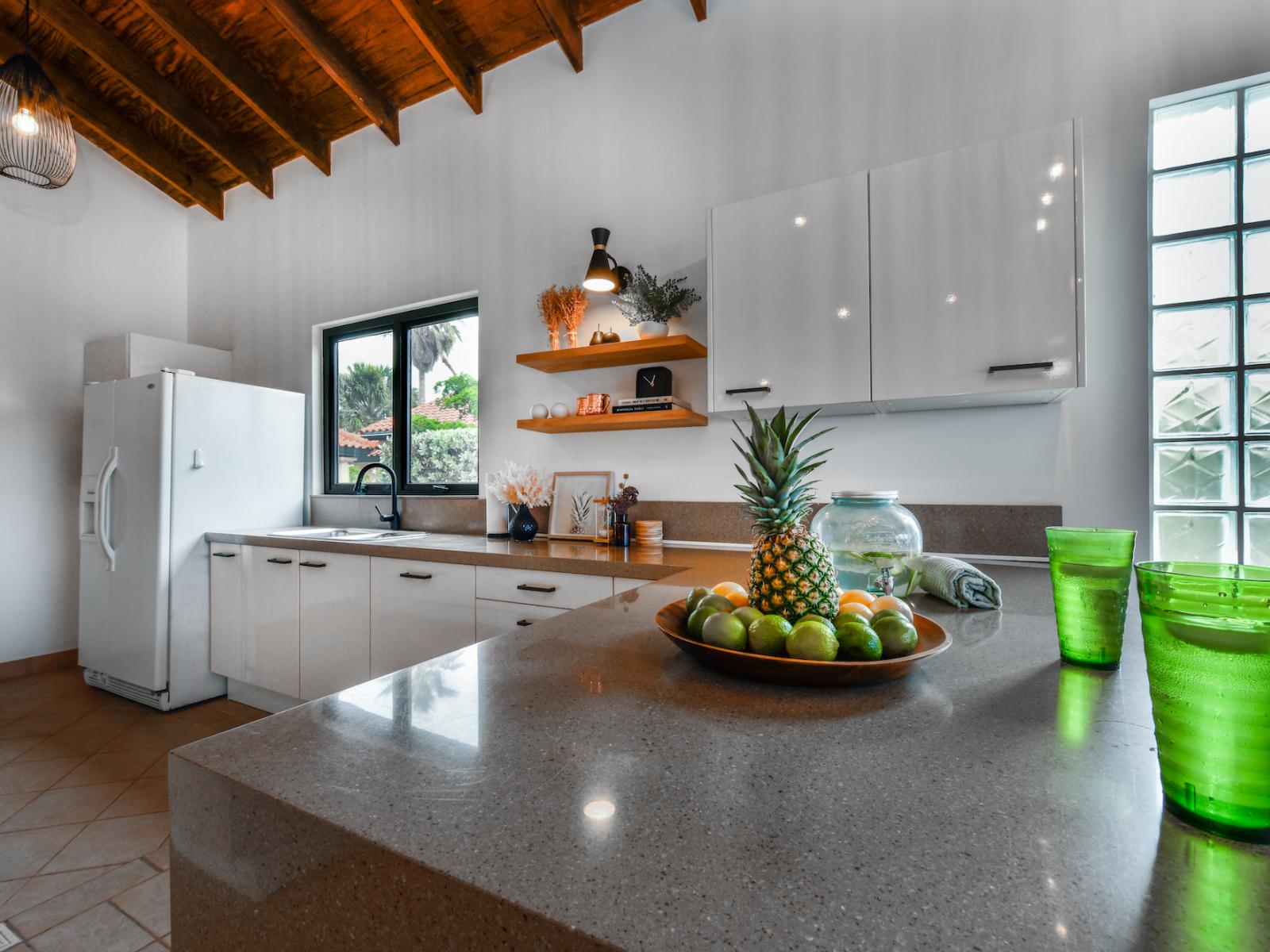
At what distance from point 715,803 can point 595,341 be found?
2.34 meters

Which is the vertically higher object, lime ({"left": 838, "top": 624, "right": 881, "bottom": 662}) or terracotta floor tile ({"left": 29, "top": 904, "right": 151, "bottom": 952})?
lime ({"left": 838, "top": 624, "right": 881, "bottom": 662})

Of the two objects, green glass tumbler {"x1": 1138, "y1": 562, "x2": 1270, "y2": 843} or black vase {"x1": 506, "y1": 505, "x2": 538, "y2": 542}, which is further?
black vase {"x1": 506, "y1": 505, "x2": 538, "y2": 542}

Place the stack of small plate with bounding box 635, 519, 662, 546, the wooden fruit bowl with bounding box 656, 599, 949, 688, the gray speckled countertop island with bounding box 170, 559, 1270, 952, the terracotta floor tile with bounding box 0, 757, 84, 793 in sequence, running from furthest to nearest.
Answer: the stack of small plate with bounding box 635, 519, 662, 546, the terracotta floor tile with bounding box 0, 757, 84, 793, the wooden fruit bowl with bounding box 656, 599, 949, 688, the gray speckled countertop island with bounding box 170, 559, 1270, 952

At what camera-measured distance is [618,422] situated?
2.54 meters

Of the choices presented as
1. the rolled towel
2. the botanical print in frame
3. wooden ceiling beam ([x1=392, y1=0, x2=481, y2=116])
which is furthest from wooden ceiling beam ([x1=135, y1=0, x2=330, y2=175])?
the rolled towel

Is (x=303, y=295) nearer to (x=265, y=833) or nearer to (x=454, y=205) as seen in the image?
(x=454, y=205)

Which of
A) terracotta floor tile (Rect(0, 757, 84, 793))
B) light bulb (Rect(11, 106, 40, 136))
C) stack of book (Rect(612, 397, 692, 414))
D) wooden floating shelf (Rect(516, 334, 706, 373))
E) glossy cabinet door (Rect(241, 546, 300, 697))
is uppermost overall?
light bulb (Rect(11, 106, 40, 136))

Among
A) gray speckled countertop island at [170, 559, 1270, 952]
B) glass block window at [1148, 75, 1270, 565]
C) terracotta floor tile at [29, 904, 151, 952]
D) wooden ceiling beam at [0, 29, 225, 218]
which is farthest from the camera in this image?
wooden ceiling beam at [0, 29, 225, 218]

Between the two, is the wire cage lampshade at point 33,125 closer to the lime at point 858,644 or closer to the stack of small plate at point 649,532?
the stack of small plate at point 649,532

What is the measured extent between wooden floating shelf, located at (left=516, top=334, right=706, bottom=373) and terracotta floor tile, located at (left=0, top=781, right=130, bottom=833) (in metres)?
2.28

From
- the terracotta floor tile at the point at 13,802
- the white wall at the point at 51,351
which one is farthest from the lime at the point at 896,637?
the white wall at the point at 51,351

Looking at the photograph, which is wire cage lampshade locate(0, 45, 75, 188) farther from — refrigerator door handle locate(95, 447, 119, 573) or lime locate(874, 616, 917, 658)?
lime locate(874, 616, 917, 658)

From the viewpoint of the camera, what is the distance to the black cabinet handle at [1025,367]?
1632mm

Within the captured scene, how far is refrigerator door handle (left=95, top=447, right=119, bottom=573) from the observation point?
3.17 metres
